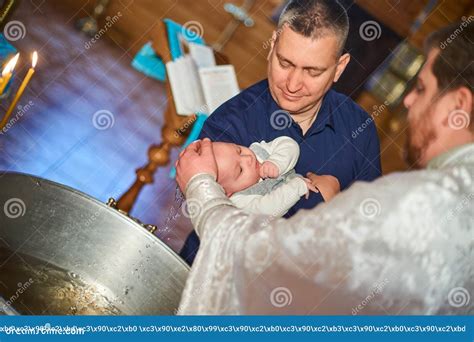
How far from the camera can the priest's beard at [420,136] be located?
1310 millimetres

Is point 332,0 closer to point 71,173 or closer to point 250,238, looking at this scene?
point 250,238

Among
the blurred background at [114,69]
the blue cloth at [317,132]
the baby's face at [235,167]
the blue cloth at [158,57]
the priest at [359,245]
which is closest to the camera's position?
the priest at [359,245]

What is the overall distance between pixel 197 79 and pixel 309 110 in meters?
0.71

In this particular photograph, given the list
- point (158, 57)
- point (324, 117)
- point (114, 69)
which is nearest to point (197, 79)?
point (158, 57)

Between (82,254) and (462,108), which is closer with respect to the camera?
(462,108)

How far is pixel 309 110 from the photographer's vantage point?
64.1 inches

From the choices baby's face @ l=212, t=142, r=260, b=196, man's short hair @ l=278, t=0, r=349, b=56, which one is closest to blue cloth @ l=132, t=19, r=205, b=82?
man's short hair @ l=278, t=0, r=349, b=56

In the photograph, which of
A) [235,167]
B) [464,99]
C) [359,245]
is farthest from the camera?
[235,167]

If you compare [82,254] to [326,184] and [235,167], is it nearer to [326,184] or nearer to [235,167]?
[235,167]

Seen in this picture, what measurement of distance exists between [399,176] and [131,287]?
1.93ft

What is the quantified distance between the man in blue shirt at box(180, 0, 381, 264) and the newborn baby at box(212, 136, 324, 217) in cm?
6

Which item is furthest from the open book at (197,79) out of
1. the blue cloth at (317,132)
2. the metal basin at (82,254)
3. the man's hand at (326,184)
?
the metal basin at (82,254)

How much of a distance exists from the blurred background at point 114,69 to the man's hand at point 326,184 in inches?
21.8

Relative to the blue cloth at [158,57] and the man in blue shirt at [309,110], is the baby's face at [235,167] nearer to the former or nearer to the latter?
the man in blue shirt at [309,110]
